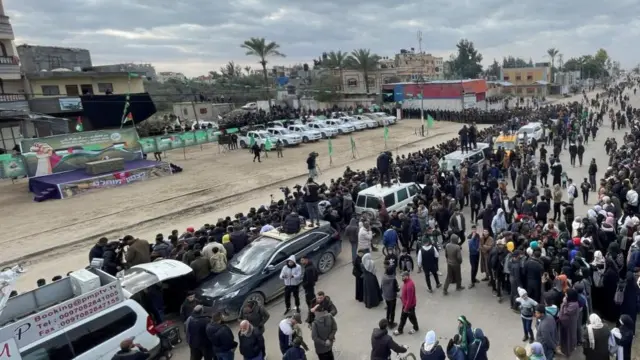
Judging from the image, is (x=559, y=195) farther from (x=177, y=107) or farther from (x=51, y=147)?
(x=177, y=107)

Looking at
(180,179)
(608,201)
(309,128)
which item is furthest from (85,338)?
(309,128)

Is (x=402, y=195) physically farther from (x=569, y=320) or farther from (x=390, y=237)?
(x=569, y=320)

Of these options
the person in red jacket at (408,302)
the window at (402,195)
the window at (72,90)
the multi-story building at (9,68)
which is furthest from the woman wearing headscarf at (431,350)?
the window at (72,90)

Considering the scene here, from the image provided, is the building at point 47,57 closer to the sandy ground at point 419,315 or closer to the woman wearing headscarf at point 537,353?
the sandy ground at point 419,315

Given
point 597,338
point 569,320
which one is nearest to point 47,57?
point 569,320

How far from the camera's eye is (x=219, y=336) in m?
6.40

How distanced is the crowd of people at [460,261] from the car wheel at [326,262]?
28.6 inches

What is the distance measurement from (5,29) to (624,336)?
3906cm

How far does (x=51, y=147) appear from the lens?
72.7 feet

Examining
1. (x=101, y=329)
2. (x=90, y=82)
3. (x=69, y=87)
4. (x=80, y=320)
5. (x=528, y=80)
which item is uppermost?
(x=90, y=82)

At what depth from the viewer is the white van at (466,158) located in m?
16.9

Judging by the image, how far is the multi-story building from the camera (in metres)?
30.2

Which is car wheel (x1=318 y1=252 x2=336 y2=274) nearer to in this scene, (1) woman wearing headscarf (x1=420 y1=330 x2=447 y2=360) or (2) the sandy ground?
(2) the sandy ground

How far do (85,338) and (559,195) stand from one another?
40.0 ft
